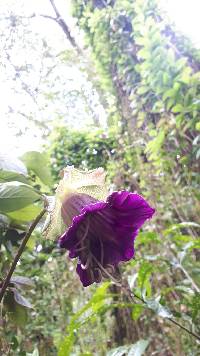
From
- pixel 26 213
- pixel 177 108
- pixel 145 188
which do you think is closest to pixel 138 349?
pixel 26 213

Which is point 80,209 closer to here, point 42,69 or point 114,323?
point 114,323

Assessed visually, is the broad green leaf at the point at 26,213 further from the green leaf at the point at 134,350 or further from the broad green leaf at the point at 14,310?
the green leaf at the point at 134,350

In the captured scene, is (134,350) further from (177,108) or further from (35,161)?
(177,108)

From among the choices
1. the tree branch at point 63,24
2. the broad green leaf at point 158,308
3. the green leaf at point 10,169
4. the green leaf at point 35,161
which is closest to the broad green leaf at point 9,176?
the green leaf at point 10,169

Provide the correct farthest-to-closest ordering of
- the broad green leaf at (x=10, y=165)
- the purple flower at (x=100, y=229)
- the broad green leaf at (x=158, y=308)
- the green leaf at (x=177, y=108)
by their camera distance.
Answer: the green leaf at (x=177, y=108) < the broad green leaf at (x=158, y=308) < the broad green leaf at (x=10, y=165) < the purple flower at (x=100, y=229)

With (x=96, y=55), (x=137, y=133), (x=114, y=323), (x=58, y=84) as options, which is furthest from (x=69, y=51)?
(x=114, y=323)

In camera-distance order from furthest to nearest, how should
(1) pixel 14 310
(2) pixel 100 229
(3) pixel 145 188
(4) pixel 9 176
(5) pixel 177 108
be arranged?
1. (3) pixel 145 188
2. (5) pixel 177 108
3. (1) pixel 14 310
4. (4) pixel 9 176
5. (2) pixel 100 229
